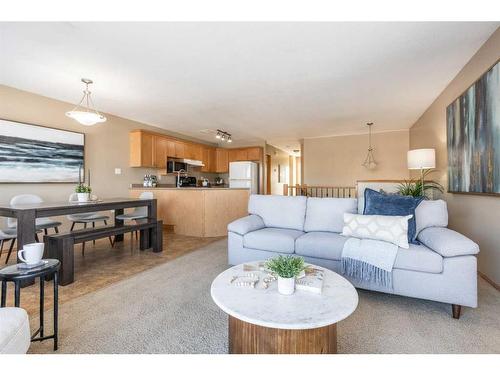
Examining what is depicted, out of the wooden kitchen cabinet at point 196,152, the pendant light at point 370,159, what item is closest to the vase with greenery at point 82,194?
the wooden kitchen cabinet at point 196,152

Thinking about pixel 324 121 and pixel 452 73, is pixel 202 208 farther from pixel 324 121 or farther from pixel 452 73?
pixel 452 73

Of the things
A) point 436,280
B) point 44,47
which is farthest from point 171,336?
point 44,47

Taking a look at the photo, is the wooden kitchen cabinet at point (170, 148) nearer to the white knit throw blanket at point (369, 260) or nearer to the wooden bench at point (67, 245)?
the wooden bench at point (67, 245)

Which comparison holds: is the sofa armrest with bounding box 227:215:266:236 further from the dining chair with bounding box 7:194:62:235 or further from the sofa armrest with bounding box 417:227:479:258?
the dining chair with bounding box 7:194:62:235

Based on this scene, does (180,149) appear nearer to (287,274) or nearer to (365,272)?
(365,272)

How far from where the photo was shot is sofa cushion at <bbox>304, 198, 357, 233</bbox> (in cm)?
254

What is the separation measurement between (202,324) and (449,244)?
1.81 meters

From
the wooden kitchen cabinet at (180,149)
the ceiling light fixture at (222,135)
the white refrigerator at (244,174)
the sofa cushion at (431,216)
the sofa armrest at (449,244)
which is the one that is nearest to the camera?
the sofa armrest at (449,244)

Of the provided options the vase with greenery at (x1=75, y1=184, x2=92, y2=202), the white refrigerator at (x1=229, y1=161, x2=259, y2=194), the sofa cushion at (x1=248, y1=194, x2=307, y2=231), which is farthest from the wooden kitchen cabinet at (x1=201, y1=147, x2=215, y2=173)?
the sofa cushion at (x1=248, y1=194, x2=307, y2=231)

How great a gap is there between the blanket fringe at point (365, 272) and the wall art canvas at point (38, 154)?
13.8 ft

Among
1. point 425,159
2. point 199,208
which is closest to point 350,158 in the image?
point 425,159

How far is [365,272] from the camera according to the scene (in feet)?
6.34

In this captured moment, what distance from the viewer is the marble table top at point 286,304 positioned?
104cm

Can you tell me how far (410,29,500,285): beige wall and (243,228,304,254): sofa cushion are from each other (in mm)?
1733
